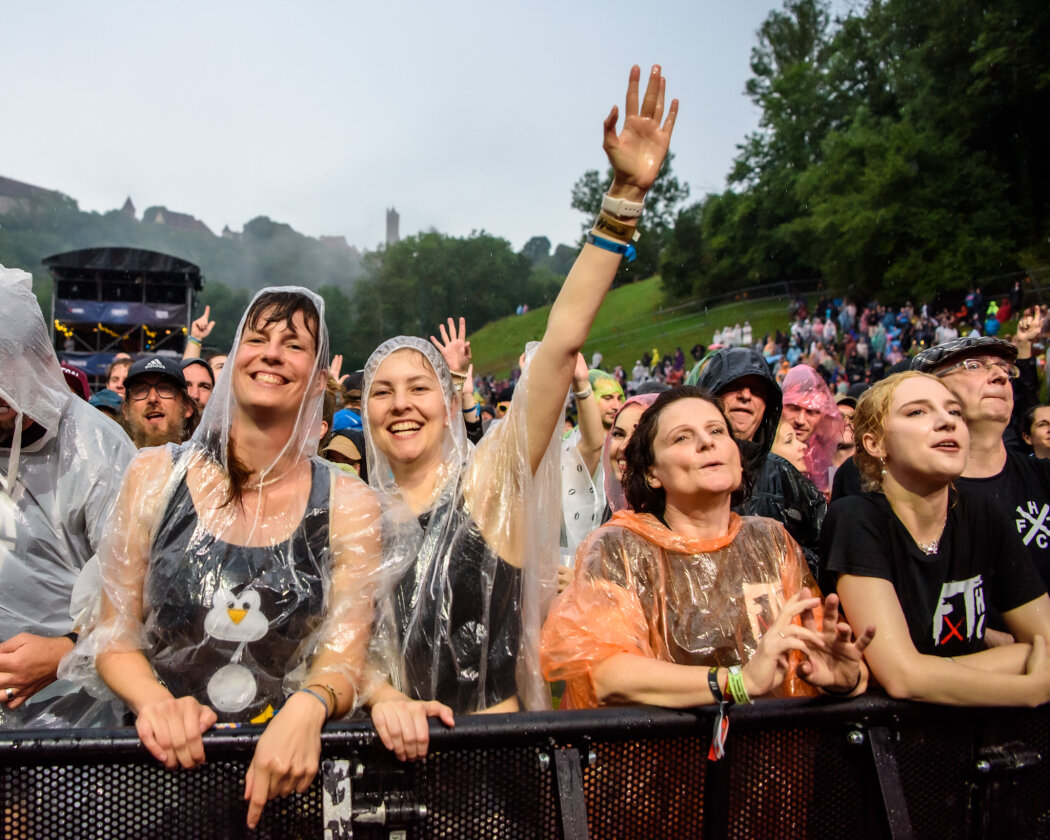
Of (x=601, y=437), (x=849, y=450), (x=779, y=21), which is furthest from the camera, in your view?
(x=779, y=21)

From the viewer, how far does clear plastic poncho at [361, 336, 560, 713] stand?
202cm

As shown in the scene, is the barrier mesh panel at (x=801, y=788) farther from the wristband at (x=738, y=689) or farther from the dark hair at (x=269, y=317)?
the dark hair at (x=269, y=317)

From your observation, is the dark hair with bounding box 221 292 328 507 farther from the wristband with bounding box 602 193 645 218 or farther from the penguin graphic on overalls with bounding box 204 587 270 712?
the wristband with bounding box 602 193 645 218

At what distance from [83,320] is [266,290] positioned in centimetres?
2022

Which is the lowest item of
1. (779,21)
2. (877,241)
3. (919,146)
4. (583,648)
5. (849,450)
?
(583,648)

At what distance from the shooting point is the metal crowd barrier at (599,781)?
1.51 meters

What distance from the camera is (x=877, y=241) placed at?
111 feet

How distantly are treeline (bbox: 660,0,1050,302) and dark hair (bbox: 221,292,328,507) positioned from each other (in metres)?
30.1

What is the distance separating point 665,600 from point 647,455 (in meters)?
0.44

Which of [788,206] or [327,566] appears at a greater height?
[788,206]

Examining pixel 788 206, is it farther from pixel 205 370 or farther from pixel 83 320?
pixel 205 370

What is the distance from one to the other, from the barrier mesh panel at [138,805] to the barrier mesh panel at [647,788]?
521mm

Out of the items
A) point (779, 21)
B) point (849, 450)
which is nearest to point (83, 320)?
point (849, 450)

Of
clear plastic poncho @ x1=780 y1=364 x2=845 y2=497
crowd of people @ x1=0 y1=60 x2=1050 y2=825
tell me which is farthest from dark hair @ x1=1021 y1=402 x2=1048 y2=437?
crowd of people @ x1=0 y1=60 x2=1050 y2=825
